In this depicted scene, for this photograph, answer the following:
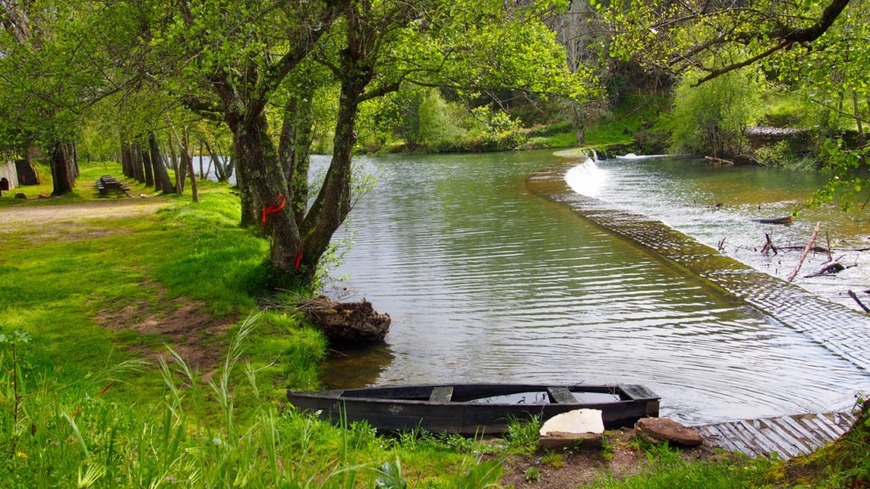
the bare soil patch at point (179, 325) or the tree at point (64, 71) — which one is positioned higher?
the tree at point (64, 71)

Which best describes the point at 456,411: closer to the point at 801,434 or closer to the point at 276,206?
the point at 801,434

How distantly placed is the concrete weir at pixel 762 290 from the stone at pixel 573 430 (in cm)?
514

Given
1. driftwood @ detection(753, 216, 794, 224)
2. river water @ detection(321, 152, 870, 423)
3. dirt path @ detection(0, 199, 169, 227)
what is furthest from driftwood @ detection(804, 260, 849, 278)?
dirt path @ detection(0, 199, 169, 227)

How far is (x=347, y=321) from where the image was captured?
10.5 metres

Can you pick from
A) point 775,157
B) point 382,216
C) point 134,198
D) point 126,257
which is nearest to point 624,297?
point 126,257

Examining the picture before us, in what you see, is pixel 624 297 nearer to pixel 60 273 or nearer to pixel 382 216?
pixel 60 273

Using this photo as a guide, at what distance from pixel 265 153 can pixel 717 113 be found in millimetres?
41545

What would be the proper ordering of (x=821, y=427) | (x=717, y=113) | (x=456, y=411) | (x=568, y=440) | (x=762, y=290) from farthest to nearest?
Result: (x=717, y=113) < (x=762, y=290) < (x=456, y=411) < (x=821, y=427) < (x=568, y=440)

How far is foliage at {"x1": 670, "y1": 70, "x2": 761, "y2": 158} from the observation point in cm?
4091

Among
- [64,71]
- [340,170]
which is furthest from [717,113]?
[64,71]

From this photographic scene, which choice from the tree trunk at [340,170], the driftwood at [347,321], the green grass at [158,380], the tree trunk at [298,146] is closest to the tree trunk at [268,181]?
the tree trunk at [340,170]

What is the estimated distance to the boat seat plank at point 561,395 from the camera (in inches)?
286

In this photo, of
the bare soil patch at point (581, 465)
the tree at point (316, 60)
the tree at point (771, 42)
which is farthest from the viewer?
the tree at point (316, 60)

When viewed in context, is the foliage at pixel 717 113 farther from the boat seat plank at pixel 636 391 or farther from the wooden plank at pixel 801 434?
the wooden plank at pixel 801 434
